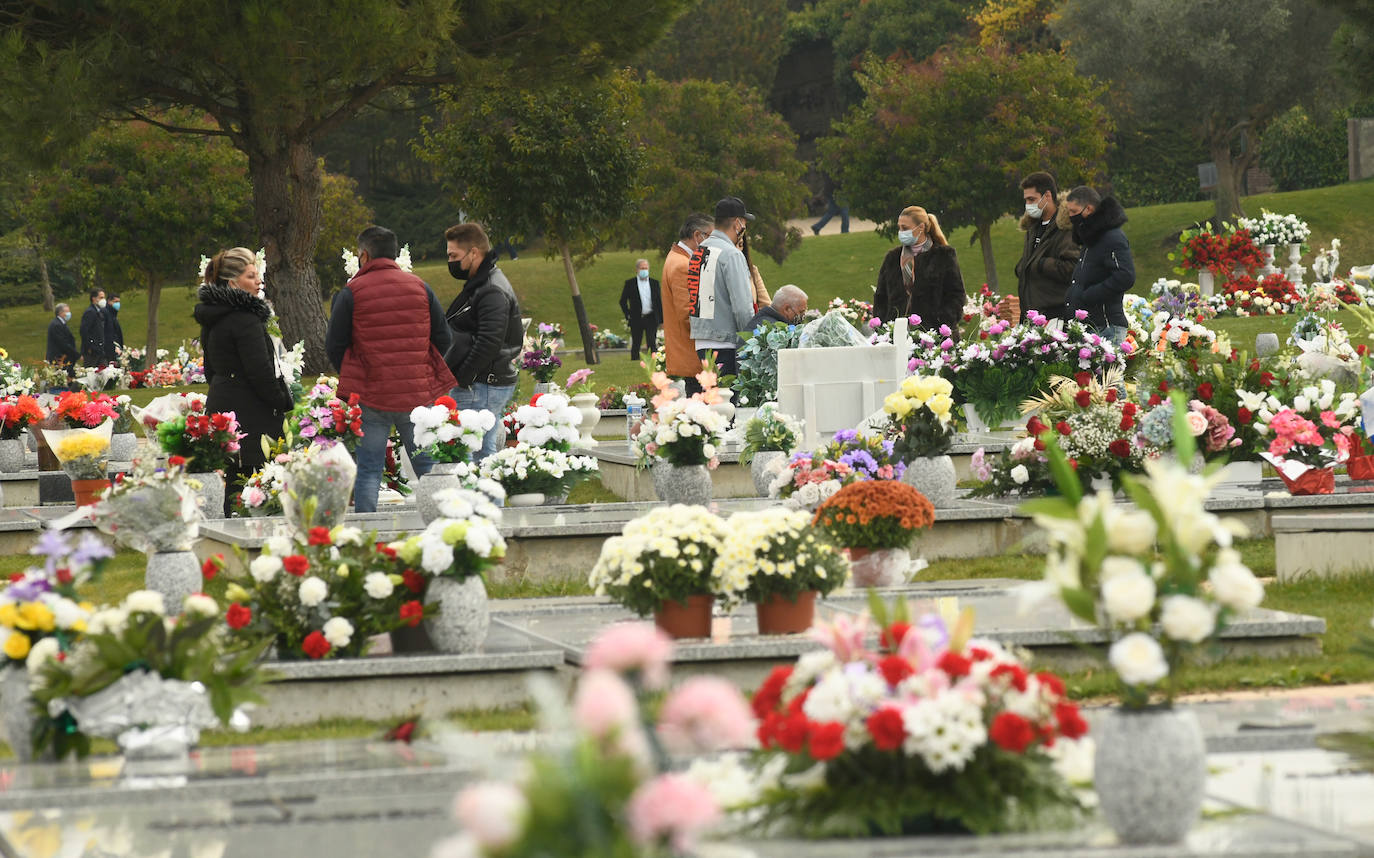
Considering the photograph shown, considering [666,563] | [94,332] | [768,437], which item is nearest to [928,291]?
[768,437]

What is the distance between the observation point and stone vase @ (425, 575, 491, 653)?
6.41 meters

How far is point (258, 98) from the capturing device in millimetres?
20250

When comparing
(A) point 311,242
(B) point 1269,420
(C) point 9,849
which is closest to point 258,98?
(A) point 311,242

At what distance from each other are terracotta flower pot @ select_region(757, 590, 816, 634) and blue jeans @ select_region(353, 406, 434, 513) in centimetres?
397

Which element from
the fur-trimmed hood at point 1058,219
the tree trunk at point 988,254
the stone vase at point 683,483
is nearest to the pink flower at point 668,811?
the stone vase at point 683,483

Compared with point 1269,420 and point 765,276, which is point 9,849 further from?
point 765,276

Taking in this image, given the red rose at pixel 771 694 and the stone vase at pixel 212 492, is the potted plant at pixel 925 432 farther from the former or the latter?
the red rose at pixel 771 694

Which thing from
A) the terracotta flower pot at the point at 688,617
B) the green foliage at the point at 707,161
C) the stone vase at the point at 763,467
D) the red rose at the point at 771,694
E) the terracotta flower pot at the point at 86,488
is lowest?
the red rose at the point at 771,694

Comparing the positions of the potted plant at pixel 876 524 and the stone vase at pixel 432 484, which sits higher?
the stone vase at pixel 432 484

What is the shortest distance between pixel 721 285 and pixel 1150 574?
8.67m

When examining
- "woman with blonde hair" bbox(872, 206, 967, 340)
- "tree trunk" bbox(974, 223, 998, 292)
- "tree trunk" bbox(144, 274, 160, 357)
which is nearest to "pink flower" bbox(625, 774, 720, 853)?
"woman with blonde hair" bbox(872, 206, 967, 340)

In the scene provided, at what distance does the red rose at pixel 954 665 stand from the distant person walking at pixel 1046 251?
8635 millimetres

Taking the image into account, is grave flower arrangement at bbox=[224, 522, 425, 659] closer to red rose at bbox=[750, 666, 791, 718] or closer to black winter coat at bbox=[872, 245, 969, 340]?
red rose at bbox=[750, 666, 791, 718]

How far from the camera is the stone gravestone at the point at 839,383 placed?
11828 mm
